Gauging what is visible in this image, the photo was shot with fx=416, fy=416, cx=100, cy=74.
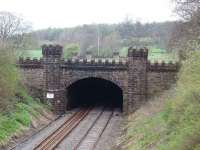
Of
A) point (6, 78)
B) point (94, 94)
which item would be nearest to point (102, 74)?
point (6, 78)

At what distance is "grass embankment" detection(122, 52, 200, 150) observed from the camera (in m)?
12.6

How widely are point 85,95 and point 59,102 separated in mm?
Result: 8702

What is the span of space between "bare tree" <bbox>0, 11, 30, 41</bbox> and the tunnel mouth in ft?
69.6

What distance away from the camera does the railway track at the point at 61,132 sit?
73.4 feet

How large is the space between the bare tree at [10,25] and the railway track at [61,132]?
30050 millimetres

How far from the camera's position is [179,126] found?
15.6 meters

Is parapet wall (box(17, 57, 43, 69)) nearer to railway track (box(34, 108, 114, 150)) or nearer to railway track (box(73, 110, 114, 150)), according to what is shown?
railway track (box(34, 108, 114, 150))

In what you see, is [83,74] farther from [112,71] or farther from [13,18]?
[13,18]

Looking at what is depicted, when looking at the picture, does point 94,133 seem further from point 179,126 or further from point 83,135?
point 179,126

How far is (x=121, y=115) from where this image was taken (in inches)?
1345

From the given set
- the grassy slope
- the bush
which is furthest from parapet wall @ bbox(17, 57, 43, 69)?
the bush

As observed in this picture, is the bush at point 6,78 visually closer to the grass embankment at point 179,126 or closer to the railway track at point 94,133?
the railway track at point 94,133

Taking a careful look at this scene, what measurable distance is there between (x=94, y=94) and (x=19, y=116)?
19.1 metres

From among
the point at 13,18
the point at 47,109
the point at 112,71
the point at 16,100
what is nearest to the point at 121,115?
the point at 112,71
